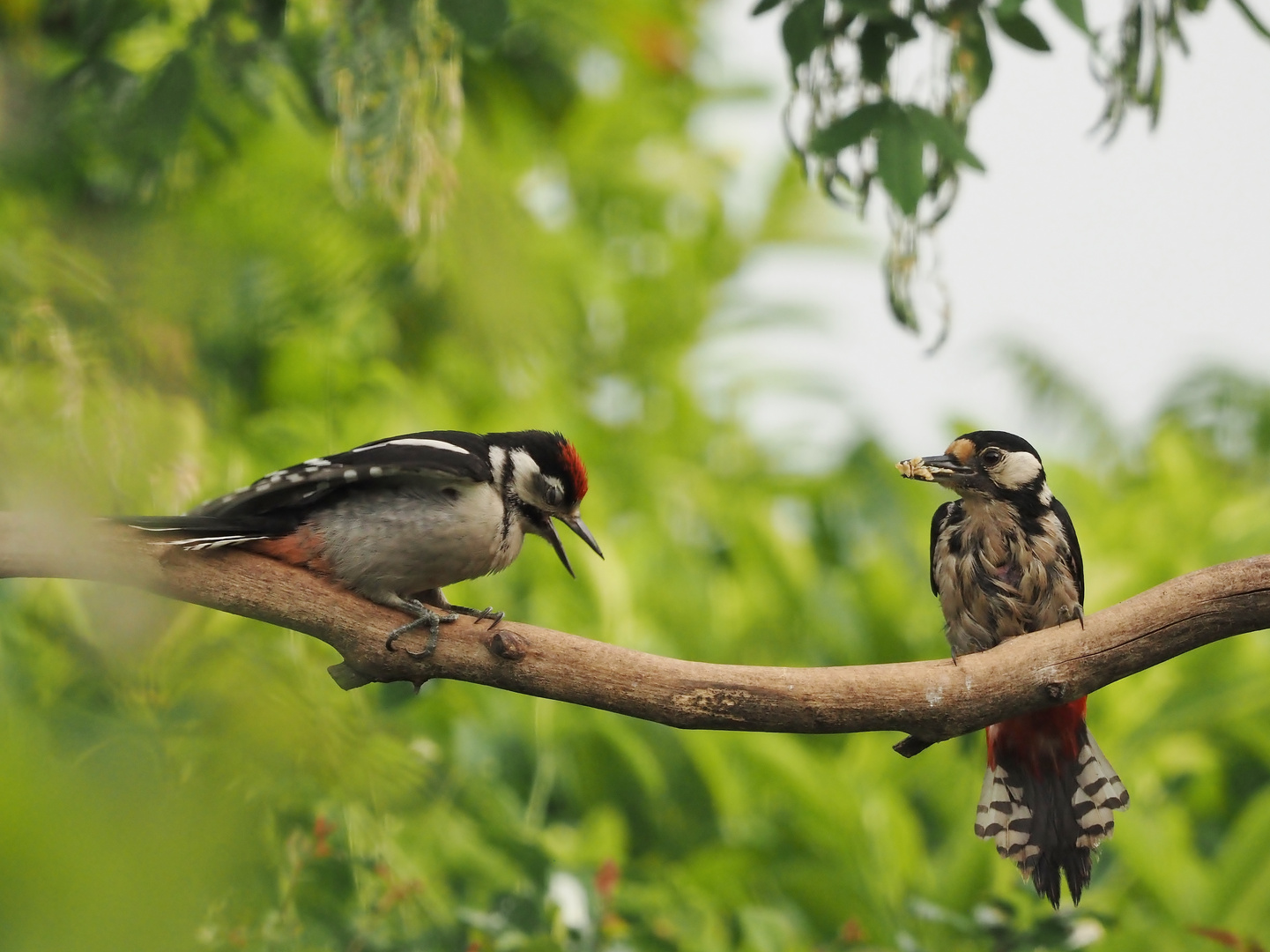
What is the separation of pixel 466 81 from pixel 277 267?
3443 mm

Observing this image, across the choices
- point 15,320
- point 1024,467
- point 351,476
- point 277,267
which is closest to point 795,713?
point 1024,467

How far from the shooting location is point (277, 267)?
1195 millimetres

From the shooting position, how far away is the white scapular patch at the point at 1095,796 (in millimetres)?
2477

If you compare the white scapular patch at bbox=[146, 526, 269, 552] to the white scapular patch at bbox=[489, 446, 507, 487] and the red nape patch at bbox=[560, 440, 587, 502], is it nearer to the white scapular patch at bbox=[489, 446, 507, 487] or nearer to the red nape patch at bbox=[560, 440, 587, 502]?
the white scapular patch at bbox=[489, 446, 507, 487]

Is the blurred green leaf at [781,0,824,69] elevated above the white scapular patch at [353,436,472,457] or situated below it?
above

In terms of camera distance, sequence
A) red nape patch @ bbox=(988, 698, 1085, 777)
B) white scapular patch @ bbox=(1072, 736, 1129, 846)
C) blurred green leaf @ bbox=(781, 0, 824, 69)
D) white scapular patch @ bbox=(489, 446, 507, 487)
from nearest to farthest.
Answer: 1. blurred green leaf @ bbox=(781, 0, 824, 69)
2. white scapular patch @ bbox=(489, 446, 507, 487)
3. white scapular patch @ bbox=(1072, 736, 1129, 846)
4. red nape patch @ bbox=(988, 698, 1085, 777)

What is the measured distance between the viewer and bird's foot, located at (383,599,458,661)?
2.06 metres

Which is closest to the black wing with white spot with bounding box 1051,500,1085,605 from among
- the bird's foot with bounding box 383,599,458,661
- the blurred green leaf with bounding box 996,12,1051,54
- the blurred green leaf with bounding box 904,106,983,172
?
the blurred green leaf with bounding box 904,106,983,172

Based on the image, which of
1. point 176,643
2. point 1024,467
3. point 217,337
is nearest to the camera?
point 176,643

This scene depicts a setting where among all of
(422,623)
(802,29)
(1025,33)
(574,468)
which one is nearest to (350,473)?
(422,623)

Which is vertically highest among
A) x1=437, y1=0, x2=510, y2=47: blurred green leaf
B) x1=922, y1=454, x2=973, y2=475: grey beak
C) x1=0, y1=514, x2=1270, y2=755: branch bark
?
x1=437, y1=0, x2=510, y2=47: blurred green leaf

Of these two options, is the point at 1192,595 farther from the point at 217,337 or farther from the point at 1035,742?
the point at 217,337

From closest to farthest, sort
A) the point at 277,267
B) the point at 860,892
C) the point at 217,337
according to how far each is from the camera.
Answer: the point at 217,337 < the point at 277,267 < the point at 860,892

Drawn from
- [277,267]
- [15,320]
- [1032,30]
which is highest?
[1032,30]
